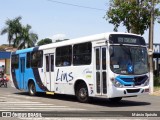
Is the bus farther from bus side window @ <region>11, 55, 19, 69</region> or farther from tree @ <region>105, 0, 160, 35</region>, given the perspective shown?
tree @ <region>105, 0, 160, 35</region>

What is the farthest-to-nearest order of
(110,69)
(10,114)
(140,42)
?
(140,42)
(110,69)
(10,114)

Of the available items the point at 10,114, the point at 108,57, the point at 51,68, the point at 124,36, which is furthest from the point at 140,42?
the point at 10,114

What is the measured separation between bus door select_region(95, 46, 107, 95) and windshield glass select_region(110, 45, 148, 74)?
1.31 feet

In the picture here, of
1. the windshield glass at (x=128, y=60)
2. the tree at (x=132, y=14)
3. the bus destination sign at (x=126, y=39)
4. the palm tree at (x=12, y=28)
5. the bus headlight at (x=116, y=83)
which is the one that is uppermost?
the palm tree at (x=12, y=28)

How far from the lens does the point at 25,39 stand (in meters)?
66.1

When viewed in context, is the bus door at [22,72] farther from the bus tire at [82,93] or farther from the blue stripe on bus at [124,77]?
the blue stripe on bus at [124,77]

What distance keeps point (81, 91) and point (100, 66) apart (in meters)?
1.95

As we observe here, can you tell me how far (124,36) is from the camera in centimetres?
1684

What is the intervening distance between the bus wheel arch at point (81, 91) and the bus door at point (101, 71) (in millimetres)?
1054

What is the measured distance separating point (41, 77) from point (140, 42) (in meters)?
6.36

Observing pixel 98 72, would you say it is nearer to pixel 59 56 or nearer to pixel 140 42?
pixel 140 42

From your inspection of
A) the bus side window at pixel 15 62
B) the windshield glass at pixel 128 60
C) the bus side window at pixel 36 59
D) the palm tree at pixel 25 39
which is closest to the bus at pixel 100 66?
the windshield glass at pixel 128 60

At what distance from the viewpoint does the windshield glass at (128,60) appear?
16062 millimetres

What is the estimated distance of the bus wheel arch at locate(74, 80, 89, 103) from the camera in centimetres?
1750
